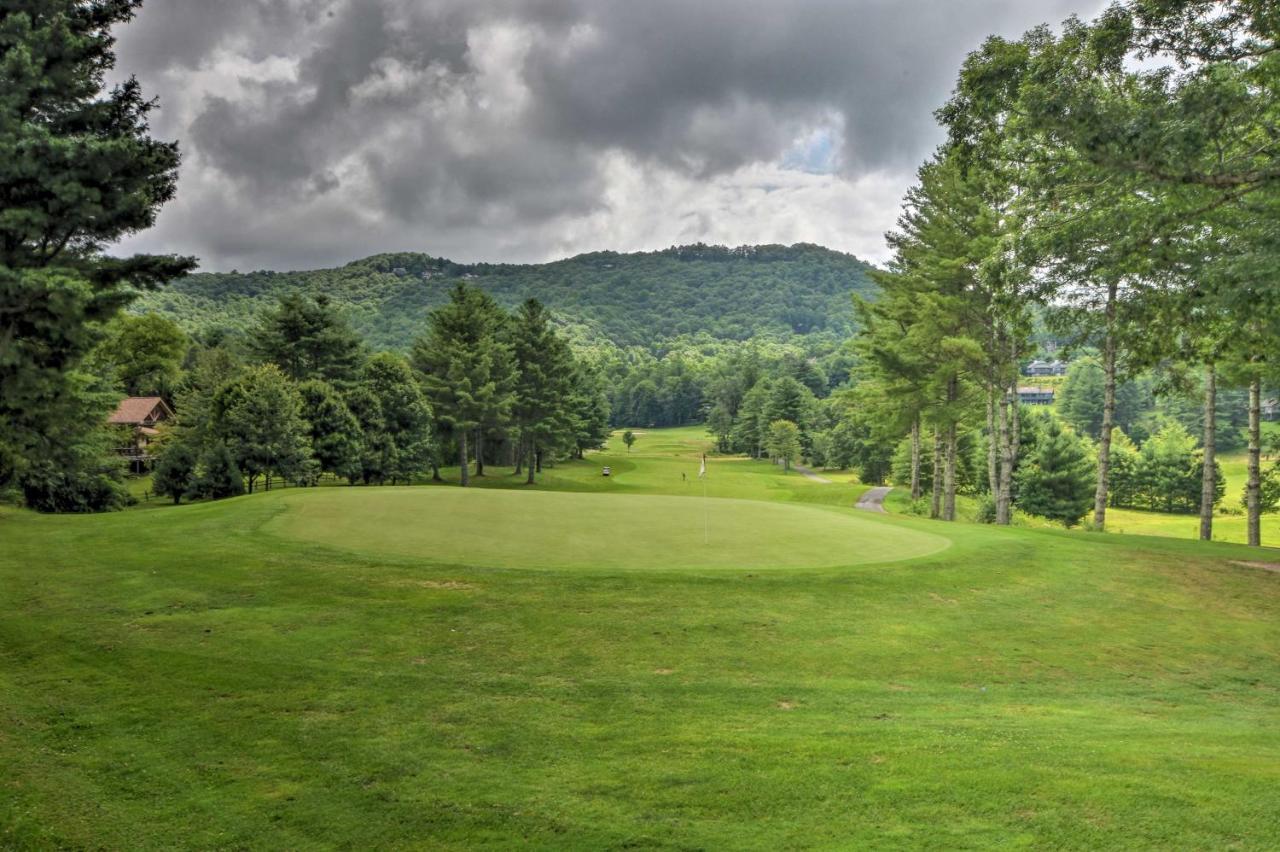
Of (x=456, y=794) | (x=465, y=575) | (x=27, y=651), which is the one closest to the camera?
(x=456, y=794)

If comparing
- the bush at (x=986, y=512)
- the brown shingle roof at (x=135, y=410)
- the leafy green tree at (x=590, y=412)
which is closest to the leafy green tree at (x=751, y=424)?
the leafy green tree at (x=590, y=412)

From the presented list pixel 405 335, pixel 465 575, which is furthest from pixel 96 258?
pixel 405 335

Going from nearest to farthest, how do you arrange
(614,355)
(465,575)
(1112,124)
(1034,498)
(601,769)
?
1. (601,769)
2. (1112,124)
3. (465,575)
4. (1034,498)
5. (614,355)

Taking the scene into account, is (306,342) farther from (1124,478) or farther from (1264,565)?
(1124,478)

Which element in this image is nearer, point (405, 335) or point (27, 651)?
point (27, 651)

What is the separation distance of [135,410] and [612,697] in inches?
2801

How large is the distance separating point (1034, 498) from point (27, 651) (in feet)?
181

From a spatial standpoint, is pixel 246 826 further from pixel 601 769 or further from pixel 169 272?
pixel 169 272

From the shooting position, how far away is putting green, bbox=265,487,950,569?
13.4 metres

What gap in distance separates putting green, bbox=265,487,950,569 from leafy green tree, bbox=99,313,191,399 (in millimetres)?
63724

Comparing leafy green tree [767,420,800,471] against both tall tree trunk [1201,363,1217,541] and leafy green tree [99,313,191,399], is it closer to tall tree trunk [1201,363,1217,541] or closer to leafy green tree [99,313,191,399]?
tall tree trunk [1201,363,1217,541]

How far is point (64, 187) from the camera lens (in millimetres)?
12203

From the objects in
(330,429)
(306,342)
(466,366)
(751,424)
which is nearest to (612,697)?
(330,429)

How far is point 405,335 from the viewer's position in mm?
161000
